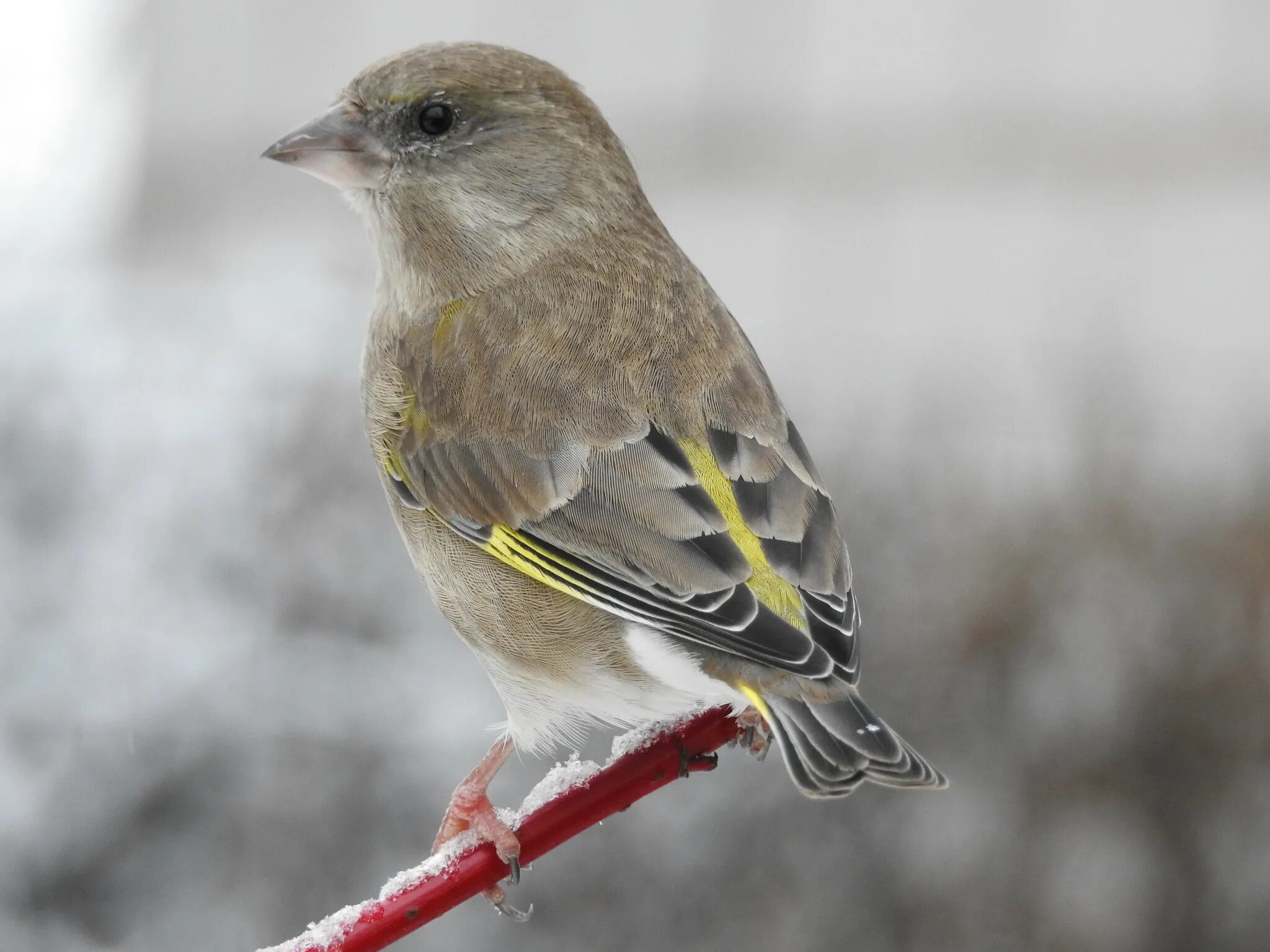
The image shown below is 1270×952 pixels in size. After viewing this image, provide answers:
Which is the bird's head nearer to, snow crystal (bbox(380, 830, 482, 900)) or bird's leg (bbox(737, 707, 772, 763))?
bird's leg (bbox(737, 707, 772, 763))

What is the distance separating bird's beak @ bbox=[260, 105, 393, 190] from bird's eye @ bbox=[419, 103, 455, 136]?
80mm

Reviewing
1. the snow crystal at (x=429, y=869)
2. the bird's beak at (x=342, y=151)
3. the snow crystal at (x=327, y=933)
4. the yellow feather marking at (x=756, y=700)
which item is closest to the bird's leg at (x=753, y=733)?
the yellow feather marking at (x=756, y=700)

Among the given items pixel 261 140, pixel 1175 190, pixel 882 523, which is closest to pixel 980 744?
pixel 882 523

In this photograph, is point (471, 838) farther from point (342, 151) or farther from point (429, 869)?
point (342, 151)

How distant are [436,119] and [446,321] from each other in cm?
34

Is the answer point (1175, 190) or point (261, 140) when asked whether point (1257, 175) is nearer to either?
point (1175, 190)

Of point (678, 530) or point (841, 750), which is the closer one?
point (841, 750)

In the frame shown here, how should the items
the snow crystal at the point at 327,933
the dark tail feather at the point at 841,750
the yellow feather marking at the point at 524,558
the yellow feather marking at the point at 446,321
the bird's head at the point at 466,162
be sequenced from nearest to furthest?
1. the snow crystal at the point at 327,933
2. the dark tail feather at the point at 841,750
3. the yellow feather marking at the point at 524,558
4. the bird's head at the point at 466,162
5. the yellow feather marking at the point at 446,321

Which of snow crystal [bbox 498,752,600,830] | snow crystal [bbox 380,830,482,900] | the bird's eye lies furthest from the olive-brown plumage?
snow crystal [bbox 380,830,482,900]

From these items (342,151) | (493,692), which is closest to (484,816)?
(342,151)

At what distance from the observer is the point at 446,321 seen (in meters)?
2.62

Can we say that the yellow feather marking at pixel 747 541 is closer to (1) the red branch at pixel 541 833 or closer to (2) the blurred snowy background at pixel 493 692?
(1) the red branch at pixel 541 833

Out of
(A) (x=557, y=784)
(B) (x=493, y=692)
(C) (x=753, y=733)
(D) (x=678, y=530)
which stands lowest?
(B) (x=493, y=692)

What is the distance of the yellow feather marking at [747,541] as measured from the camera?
217cm
